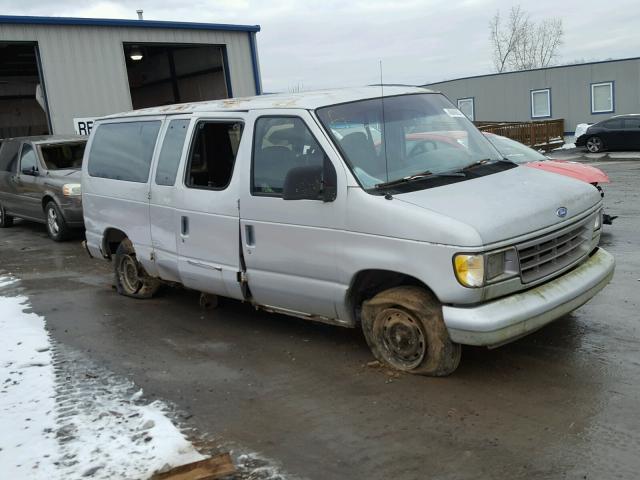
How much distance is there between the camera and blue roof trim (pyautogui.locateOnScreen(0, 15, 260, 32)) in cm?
1407

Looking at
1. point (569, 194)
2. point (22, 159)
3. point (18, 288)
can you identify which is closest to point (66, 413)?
point (569, 194)

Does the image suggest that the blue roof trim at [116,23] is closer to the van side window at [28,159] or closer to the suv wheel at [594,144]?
the van side window at [28,159]

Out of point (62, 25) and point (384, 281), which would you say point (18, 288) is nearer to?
point (384, 281)

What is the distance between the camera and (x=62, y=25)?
14805 mm

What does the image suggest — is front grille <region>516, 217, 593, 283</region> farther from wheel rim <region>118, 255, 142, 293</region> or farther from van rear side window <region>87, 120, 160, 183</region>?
wheel rim <region>118, 255, 142, 293</region>

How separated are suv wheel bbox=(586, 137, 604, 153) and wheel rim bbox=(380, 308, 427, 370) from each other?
74.3 feet

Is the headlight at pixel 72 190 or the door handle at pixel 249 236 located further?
the headlight at pixel 72 190

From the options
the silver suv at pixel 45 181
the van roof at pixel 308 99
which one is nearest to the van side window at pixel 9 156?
the silver suv at pixel 45 181

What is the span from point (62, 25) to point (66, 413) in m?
12.9

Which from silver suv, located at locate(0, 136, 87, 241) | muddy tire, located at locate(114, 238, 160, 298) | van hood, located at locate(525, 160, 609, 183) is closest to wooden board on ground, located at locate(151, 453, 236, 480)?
muddy tire, located at locate(114, 238, 160, 298)

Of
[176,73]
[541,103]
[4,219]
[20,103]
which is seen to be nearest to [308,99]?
[4,219]

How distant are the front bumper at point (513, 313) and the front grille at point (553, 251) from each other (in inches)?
4.2

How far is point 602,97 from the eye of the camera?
30.0m

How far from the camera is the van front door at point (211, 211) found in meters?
5.45
